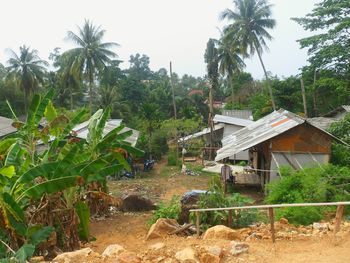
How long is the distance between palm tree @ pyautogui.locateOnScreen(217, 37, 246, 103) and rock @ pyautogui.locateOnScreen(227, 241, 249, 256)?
92.5ft

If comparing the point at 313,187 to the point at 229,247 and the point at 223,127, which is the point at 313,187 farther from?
the point at 223,127

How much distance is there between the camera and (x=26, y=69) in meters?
36.2

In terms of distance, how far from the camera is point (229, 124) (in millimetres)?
30000

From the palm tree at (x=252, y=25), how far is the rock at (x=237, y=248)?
26310mm

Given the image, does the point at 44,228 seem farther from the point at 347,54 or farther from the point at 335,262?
the point at 347,54

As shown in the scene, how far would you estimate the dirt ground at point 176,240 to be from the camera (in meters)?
5.65

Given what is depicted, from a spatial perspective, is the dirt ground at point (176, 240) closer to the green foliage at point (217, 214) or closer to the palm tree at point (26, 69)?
the green foliage at point (217, 214)

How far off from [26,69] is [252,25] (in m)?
21.4

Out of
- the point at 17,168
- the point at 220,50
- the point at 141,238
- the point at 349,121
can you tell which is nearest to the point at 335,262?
the point at 141,238

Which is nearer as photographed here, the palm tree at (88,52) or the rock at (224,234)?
the rock at (224,234)

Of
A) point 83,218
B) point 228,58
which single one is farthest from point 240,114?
point 83,218

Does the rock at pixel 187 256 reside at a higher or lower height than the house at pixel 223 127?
lower

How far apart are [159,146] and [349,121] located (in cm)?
1786

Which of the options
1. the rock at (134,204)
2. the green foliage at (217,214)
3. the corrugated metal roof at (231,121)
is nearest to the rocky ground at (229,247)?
the green foliage at (217,214)
